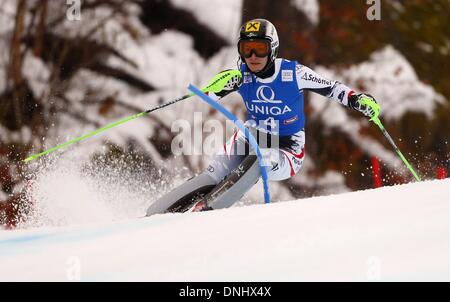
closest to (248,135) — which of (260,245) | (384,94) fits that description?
(260,245)

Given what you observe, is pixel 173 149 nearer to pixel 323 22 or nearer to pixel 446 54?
pixel 323 22

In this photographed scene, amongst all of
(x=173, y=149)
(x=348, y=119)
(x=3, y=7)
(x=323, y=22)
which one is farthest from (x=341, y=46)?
(x=3, y=7)

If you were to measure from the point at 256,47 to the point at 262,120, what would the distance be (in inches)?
21.8

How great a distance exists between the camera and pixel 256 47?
4.86m

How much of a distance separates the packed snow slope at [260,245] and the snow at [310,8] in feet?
33.8

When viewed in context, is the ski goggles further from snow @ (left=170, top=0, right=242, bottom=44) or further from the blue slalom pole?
snow @ (left=170, top=0, right=242, bottom=44)

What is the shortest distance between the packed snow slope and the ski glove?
1.21m

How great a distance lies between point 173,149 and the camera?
495 inches
